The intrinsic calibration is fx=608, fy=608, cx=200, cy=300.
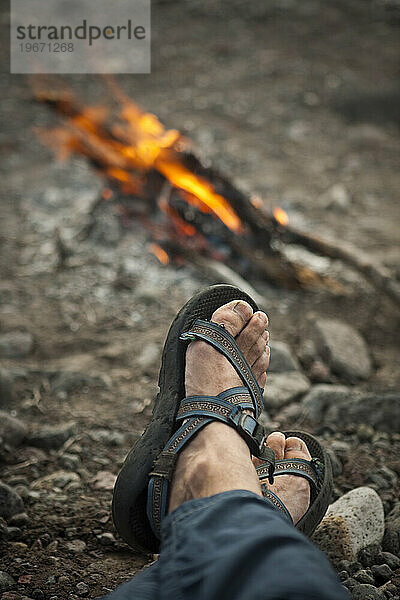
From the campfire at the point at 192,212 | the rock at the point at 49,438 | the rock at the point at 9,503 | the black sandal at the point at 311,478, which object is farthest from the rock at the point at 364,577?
the campfire at the point at 192,212

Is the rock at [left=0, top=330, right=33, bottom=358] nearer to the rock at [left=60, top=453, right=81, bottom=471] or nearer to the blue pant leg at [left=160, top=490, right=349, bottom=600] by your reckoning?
the rock at [left=60, top=453, right=81, bottom=471]

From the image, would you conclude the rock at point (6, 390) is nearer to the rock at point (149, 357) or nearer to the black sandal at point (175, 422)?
the rock at point (149, 357)

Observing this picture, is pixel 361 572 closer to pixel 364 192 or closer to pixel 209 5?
pixel 364 192

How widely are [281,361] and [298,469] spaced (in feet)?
3.03

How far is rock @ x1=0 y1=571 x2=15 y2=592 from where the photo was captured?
4.72 feet

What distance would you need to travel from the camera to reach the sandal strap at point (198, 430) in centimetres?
150

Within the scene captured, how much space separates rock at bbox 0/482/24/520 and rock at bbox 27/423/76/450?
0.38 meters

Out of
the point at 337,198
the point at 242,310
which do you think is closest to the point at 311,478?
the point at 242,310

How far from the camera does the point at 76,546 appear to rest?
165cm

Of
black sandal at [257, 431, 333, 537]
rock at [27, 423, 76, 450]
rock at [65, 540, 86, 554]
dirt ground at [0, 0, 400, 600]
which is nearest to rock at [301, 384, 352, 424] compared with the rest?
dirt ground at [0, 0, 400, 600]

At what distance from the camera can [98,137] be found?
12.6 ft

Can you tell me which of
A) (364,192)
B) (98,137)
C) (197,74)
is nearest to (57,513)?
(98,137)

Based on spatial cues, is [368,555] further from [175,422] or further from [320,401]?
[320,401]

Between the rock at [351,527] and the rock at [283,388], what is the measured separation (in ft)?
2.30
